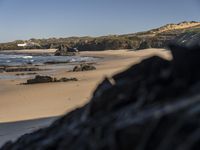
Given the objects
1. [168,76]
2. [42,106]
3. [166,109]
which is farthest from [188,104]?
[42,106]

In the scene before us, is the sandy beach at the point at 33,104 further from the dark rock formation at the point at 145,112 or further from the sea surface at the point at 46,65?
the sea surface at the point at 46,65

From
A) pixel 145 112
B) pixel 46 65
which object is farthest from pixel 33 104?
pixel 46 65

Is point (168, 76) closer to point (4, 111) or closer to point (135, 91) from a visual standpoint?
point (135, 91)

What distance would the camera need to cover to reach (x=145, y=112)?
10.5ft

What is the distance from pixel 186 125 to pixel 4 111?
11.4 metres

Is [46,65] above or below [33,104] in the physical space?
below

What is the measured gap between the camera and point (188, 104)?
3.08 metres

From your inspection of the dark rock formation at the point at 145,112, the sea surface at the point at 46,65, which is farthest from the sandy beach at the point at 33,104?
the sea surface at the point at 46,65

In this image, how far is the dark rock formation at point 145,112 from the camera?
2.95 metres

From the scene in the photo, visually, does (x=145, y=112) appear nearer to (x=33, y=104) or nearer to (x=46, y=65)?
(x=33, y=104)

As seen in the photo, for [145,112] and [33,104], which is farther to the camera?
[33,104]

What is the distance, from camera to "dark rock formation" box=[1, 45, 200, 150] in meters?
2.95

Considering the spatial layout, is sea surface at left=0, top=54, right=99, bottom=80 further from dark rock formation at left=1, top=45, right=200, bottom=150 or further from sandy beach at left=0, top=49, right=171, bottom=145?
dark rock formation at left=1, top=45, right=200, bottom=150

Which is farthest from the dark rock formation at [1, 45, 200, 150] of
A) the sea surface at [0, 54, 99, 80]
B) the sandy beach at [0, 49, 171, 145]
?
the sea surface at [0, 54, 99, 80]
